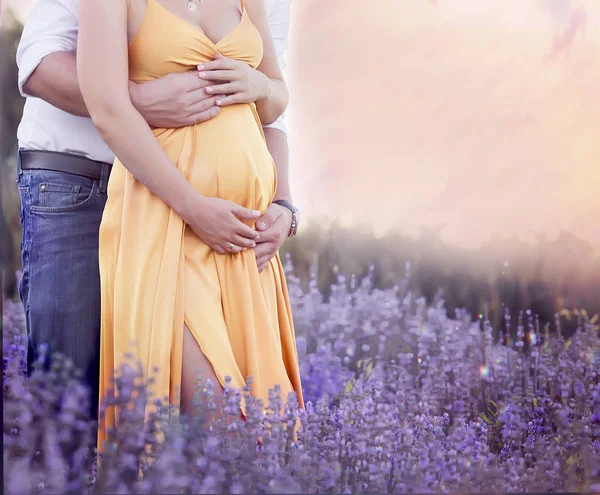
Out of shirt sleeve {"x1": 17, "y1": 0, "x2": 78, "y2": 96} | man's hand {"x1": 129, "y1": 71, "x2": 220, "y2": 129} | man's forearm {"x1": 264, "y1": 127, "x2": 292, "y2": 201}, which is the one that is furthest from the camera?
man's forearm {"x1": 264, "y1": 127, "x2": 292, "y2": 201}

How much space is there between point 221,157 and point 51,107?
0.83m

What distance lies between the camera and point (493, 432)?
3227mm

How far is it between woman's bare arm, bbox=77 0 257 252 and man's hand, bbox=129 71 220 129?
7cm

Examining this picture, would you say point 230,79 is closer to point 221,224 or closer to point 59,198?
point 221,224

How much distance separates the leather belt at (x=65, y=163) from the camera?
111 inches

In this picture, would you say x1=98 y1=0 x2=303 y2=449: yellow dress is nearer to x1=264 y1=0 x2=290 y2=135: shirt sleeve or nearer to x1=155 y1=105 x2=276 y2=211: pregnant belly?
x1=155 y1=105 x2=276 y2=211: pregnant belly

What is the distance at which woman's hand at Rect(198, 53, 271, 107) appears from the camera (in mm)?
2375

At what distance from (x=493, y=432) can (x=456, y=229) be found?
3.41 feet

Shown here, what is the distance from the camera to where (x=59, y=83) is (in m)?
2.58

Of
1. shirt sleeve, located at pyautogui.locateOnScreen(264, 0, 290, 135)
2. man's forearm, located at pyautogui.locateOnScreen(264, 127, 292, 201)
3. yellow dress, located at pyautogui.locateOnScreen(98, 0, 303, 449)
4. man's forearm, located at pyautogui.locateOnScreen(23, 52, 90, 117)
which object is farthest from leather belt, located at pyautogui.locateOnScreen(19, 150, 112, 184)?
shirt sleeve, located at pyautogui.locateOnScreen(264, 0, 290, 135)

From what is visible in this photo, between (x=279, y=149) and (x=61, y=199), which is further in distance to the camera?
(x=279, y=149)

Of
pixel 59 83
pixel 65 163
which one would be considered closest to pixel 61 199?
pixel 65 163

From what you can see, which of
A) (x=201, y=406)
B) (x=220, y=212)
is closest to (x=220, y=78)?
(x=220, y=212)

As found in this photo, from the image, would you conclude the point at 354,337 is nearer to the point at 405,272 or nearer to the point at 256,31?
the point at 405,272
